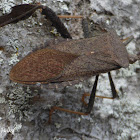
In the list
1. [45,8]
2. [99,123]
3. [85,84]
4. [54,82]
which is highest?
[45,8]

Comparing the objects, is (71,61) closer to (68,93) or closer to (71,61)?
(71,61)

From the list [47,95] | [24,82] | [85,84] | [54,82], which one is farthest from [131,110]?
[24,82]

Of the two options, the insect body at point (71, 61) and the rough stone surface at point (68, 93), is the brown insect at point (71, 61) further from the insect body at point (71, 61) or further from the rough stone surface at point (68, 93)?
the rough stone surface at point (68, 93)

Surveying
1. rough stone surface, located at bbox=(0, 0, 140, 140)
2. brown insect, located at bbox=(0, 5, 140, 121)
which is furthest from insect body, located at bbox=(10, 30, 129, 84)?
rough stone surface, located at bbox=(0, 0, 140, 140)

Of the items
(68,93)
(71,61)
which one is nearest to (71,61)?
(71,61)

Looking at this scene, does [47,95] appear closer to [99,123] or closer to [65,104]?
[65,104]

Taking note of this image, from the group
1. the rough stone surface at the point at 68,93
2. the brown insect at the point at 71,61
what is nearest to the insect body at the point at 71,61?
the brown insect at the point at 71,61

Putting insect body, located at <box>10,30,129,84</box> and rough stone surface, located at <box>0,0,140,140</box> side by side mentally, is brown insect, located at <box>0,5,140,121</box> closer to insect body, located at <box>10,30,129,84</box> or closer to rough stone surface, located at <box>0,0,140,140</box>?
insect body, located at <box>10,30,129,84</box>

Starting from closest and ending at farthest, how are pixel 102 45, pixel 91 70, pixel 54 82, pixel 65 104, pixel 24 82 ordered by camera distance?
1. pixel 24 82
2. pixel 54 82
3. pixel 91 70
4. pixel 102 45
5. pixel 65 104
